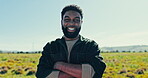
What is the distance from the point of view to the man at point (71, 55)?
3250mm

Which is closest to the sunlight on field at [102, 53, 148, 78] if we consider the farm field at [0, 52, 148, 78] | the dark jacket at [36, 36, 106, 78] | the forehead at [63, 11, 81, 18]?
the farm field at [0, 52, 148, 78]

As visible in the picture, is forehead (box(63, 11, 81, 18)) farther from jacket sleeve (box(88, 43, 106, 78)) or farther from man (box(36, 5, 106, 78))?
jacket sleeve (box(88, 43, 106, 78))

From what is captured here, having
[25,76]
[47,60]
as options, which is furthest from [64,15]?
[25,76]

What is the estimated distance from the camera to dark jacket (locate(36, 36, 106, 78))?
3277 millimetres

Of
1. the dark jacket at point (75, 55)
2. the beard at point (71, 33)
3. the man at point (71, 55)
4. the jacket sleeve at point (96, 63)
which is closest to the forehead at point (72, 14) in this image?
the man at point (71, 55)

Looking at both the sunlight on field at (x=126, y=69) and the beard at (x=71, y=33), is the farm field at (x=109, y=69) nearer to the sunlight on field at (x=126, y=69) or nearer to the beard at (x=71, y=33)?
the sunlight on field at (x=126, y=69)

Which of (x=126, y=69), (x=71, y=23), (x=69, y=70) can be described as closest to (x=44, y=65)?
(x=69, y=70)

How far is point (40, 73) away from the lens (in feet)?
11.1

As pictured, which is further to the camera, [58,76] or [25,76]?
[25,76]

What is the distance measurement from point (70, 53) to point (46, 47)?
1.20 feet

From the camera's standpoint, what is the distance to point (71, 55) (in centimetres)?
333

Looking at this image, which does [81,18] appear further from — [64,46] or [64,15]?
[64,46]

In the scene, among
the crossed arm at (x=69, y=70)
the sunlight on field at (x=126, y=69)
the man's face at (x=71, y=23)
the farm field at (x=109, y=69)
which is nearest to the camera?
the crossed arm at (x=69, y=70)

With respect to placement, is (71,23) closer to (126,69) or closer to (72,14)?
(72,14)
